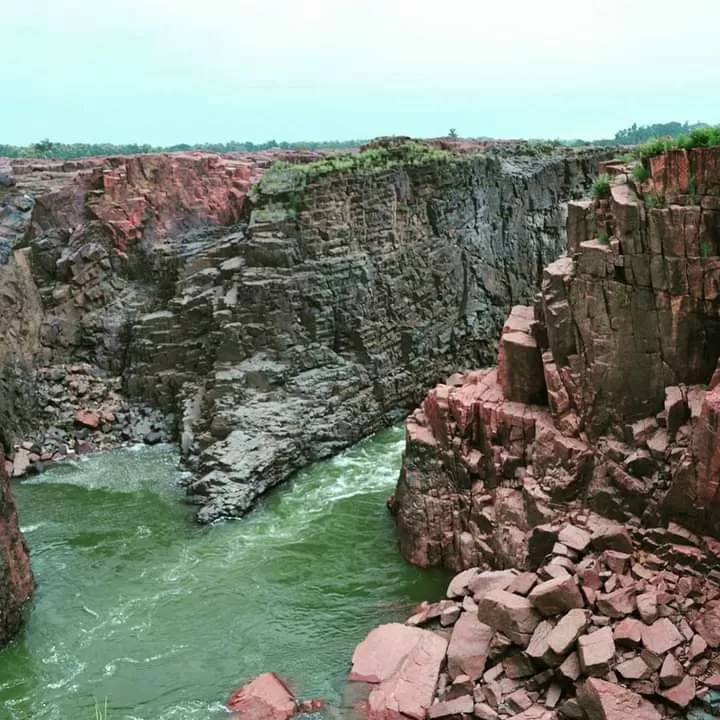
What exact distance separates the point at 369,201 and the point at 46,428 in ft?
49.5

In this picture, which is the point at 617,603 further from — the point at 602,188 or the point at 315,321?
the point at 315,321

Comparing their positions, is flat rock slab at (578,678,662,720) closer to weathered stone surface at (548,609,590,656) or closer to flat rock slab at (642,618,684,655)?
weathered stone surface at (548,609,590,656)

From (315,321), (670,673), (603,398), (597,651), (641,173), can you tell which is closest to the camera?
(670,673)

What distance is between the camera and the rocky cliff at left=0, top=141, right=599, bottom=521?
28.6 meters

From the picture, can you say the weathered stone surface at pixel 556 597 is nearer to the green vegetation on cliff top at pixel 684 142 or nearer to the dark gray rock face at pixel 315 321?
the green vegetation on cliff top at pixel 684 142

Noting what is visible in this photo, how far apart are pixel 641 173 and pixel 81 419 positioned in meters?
22.1

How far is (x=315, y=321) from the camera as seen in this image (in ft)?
97.2

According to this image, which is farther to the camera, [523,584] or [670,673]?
[523,584]

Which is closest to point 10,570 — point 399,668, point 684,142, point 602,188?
point 399,668

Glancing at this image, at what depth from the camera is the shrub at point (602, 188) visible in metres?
17.5

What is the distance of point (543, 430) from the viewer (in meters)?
17.7

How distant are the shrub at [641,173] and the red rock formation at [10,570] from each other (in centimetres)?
1564

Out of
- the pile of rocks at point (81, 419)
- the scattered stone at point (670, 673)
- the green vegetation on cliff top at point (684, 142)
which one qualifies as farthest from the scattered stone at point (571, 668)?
the pile of rocks at point (81, 419)

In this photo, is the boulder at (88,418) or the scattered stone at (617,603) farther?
the boulder at (88,418)
